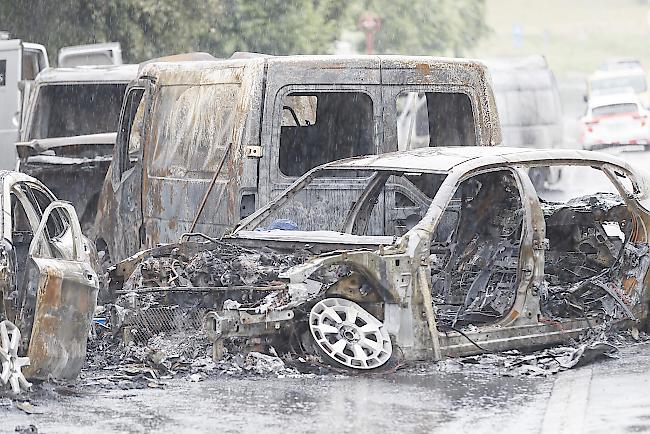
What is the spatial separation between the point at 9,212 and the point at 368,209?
265 centimetres

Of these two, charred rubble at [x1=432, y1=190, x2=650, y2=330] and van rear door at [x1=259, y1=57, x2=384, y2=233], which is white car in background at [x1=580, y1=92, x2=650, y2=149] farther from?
Result: charred rubble at [x1=432, y1=190, x2=650, y2=330]

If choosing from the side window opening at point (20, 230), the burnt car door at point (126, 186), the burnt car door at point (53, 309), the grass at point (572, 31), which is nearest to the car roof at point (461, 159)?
the side window opening at point (20, 230)

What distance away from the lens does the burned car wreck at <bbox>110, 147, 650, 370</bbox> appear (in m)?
8.19

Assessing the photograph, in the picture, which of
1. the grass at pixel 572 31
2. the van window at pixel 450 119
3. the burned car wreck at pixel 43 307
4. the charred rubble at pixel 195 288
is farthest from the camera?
the grass at pixel 572 31

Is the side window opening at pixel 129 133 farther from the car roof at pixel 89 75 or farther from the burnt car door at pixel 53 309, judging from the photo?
the car roof at pixel 89 75

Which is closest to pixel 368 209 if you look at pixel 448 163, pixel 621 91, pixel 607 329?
pixel 448 163

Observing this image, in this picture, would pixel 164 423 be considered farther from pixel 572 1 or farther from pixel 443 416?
pixel 572 1

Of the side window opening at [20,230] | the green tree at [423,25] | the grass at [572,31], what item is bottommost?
the side window opening at [20,230]

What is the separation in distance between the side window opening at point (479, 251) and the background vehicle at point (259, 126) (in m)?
0.47


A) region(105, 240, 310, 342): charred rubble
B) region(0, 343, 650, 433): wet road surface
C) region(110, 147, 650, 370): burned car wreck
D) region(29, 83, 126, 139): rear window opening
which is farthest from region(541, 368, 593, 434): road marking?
region(29, 83, 126, 139): rear window opening

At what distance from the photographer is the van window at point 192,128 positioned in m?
10.4

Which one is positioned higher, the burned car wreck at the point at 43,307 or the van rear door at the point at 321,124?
the van rear door at the point at 321,124

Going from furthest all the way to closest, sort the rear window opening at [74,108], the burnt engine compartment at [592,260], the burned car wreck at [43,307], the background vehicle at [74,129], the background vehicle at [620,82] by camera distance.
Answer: the background vehicle at [620,82] < the rear window opening at [74,108] < the background vehicle at [74,129] < the burnt engine compartment at [592,260] < the burned car wreck at [43,307]

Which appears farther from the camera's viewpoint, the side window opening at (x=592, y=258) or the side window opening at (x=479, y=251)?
the side window opening at (x=592, y=258)
